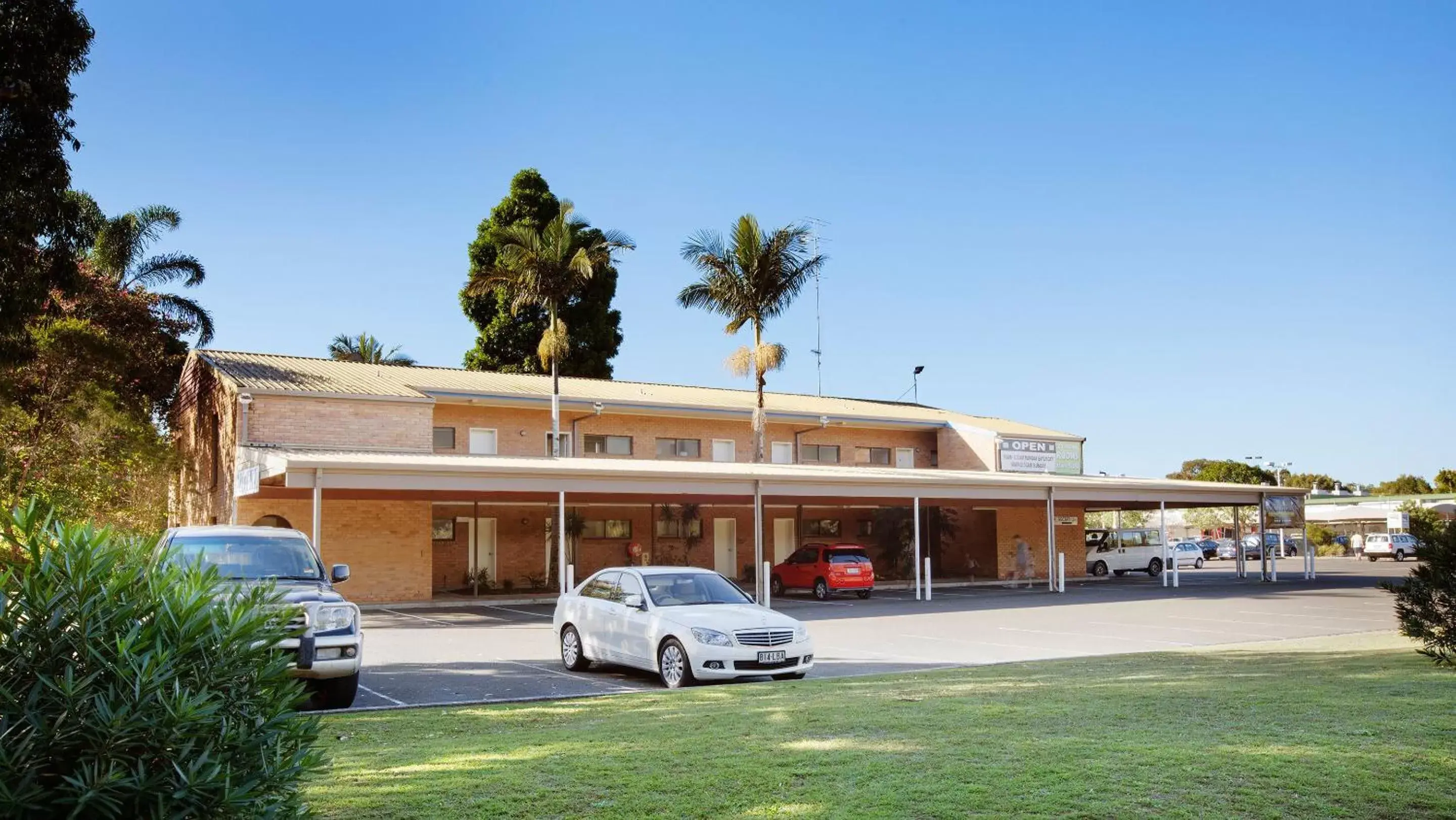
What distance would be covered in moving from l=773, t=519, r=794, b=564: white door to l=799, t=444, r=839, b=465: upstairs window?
7.63 feet

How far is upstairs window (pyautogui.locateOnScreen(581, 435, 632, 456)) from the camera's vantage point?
114 ft

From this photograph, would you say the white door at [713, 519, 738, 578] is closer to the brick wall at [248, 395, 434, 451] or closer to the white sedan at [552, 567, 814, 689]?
the brick wall at [248, 395, 434, 451]

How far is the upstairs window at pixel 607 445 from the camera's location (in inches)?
1366

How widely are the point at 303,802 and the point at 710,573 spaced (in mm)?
10488

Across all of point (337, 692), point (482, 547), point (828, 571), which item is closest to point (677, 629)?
point (337, 692)

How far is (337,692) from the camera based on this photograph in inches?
427

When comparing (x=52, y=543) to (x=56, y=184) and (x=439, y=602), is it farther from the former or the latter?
(x=439, y=602)

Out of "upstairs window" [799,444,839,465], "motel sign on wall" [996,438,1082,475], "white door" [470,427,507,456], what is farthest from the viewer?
"upstairs window" [799,444,839,465]

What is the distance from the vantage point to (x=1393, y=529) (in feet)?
220

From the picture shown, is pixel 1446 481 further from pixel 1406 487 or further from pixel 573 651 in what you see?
pixel 573 651

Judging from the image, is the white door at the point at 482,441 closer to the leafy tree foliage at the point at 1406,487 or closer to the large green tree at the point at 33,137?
the large green tree at the point at 33,137

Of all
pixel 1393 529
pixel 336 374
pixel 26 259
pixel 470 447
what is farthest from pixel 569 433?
pixel 1393 529

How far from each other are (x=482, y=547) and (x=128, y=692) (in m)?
29.5

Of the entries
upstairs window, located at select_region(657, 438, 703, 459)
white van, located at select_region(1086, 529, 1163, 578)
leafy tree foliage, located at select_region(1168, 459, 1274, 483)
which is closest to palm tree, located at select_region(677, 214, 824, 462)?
upstairs window, located at select_region(657, 438, 703, 459)
